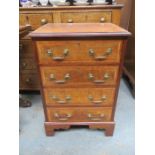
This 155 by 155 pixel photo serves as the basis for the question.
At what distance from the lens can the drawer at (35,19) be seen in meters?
1.86

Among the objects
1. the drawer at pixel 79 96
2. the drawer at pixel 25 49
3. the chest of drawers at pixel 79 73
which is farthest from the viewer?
the drawer at pixel 25 49

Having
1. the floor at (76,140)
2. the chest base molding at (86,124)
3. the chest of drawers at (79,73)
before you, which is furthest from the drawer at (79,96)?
the floor at (76,140)

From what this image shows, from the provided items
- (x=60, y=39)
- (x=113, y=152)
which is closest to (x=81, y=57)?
(x=60, y=39)

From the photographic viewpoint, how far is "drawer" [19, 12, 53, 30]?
1864 mm

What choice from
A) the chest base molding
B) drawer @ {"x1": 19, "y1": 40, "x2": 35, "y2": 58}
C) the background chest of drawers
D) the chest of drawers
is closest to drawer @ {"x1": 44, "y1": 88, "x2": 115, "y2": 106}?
the chest of drawers

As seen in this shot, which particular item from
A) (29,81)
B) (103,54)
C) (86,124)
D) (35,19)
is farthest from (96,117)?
(35,19)

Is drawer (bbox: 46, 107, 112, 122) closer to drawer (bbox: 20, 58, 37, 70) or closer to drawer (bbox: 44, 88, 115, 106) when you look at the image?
drawer (bbox: 44, 88, 115, 106)

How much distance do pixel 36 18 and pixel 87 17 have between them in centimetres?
47

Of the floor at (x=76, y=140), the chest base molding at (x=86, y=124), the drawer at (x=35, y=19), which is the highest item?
the drawer at (x=35, y=19)

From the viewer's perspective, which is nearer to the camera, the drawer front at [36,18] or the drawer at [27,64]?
the drawer front at [36,18]

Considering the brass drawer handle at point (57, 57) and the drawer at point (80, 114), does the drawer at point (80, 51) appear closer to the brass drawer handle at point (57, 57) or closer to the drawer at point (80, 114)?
the brass drawer handle at point (57, 57)
